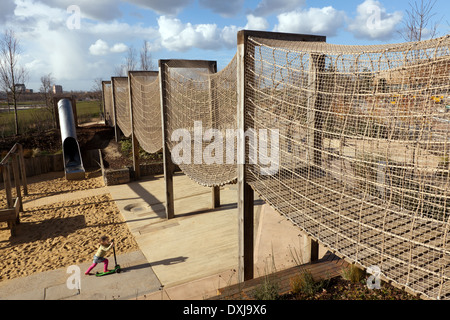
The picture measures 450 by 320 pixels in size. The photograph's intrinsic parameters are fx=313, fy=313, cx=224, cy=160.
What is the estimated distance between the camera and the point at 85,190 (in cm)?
909

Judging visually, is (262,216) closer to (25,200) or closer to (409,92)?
(409,92)

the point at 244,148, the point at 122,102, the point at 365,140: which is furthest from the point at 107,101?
the point at 365,140

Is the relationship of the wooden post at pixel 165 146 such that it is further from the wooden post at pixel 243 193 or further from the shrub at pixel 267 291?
the shrub at pixel 267 291

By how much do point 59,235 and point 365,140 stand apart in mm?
5947

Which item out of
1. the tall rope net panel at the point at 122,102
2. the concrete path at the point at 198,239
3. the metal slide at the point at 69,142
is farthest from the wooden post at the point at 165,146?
the metal slide at the point at 69,142

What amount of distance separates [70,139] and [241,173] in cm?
995

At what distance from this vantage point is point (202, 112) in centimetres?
504

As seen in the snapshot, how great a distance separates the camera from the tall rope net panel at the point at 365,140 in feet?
6.91

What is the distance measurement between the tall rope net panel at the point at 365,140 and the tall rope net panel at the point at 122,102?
27.4ft

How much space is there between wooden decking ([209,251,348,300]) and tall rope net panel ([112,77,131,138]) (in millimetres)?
8454

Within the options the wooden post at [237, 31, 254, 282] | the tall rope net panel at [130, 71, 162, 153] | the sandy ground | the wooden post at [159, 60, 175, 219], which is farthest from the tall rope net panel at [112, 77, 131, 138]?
the wooden post at [237, 31, 254, 282]

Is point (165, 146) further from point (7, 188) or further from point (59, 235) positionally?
point (7, 188)
